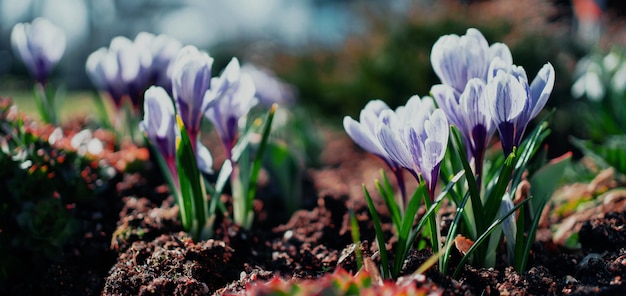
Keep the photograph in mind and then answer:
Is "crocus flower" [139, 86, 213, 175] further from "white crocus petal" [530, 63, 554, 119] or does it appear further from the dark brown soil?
"white crocus petal" [530, 63, 554, 119]

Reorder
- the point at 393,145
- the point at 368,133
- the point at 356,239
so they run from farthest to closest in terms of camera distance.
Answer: the point at 368,133 → the point at 393,145 → the point at 356,239

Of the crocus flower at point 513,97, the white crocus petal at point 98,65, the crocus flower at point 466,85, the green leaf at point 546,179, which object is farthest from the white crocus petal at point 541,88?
the white crocus petal at point 98,65

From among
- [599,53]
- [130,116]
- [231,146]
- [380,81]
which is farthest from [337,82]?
[231,146]

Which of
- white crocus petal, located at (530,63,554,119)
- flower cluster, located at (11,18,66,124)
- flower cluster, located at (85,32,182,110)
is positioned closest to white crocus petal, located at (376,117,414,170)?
white crocus petal, located at (530,63,554,119)

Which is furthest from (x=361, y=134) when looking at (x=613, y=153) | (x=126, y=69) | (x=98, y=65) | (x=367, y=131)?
(x=98, y=65)

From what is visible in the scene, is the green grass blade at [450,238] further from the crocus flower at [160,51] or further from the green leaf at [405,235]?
the crocus flower at [160,51]

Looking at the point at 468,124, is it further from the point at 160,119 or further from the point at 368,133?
the point at 160,119

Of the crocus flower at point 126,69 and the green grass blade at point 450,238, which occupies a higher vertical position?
the crocus flower at point 126,69
